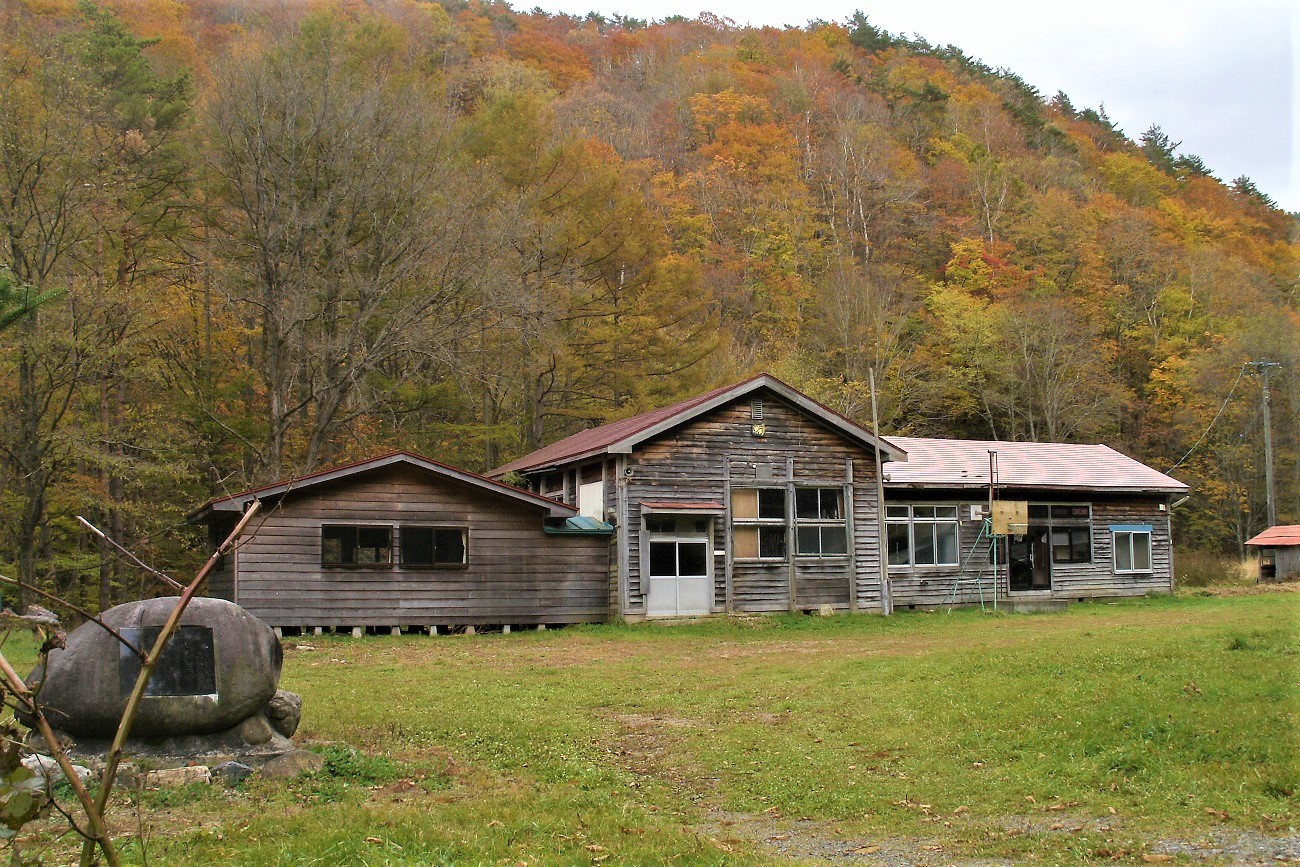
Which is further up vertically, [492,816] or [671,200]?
[671,200]

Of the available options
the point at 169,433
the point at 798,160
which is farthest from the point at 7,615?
Result: the point at 798,160

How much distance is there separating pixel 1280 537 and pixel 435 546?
28.4 meters

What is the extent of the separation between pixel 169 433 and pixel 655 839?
26.0 meters

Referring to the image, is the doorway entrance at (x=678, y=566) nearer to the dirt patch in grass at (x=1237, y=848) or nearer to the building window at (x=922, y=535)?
the building window at (x=922, y=535)

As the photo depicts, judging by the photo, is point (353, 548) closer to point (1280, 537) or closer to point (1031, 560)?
point (1031, 560)

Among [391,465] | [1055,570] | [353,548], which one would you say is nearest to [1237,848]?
[391,465]

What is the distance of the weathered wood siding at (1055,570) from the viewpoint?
30.5m

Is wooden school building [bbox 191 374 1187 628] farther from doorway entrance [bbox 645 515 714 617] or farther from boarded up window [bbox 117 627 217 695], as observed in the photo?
boarded up window [bbox 117 627 217 695]

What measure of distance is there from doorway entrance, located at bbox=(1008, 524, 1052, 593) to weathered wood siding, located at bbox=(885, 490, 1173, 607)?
338mm

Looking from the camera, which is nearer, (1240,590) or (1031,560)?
(1031,560)

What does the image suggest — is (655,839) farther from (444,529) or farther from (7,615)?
(444,529)

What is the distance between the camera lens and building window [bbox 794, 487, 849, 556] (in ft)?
92.8

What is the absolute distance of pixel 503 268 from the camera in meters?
32.5

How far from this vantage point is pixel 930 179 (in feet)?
217
